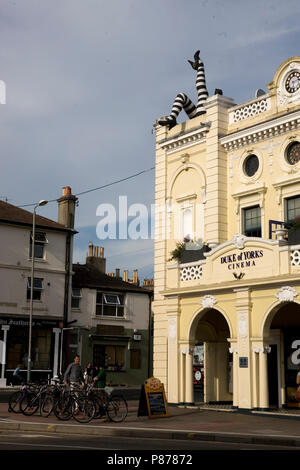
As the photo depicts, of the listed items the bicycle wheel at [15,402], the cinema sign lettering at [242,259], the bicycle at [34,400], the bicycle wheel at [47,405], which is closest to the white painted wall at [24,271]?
the bicycle wheel at [15,402]

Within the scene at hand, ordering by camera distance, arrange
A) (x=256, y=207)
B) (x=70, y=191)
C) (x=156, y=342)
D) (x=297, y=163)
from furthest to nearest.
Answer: (x=70, y=191), (x=156, y=342), (x=256, y=207), (x=297, y=163)

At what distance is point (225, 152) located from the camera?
83.3 ft

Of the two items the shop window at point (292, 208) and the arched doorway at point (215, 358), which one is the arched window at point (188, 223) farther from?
the shop window at point (292, 208)

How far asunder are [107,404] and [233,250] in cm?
649

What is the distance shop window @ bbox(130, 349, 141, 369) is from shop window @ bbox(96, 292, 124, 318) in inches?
104

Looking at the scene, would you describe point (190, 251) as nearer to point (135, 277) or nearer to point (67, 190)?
point (67, 190)

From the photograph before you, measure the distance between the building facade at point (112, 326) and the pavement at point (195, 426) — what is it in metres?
22.2

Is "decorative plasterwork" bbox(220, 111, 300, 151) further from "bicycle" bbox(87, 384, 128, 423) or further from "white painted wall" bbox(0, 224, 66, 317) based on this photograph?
"white painted wall" bbox(0, 224, 66, 317)

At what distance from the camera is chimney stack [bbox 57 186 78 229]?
147ft

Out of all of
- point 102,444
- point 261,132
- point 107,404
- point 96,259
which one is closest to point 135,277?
point 96,259

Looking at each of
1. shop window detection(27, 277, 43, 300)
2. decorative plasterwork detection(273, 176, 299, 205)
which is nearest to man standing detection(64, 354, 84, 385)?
decorative plasterwork detection(273, 176, 299, 205)
